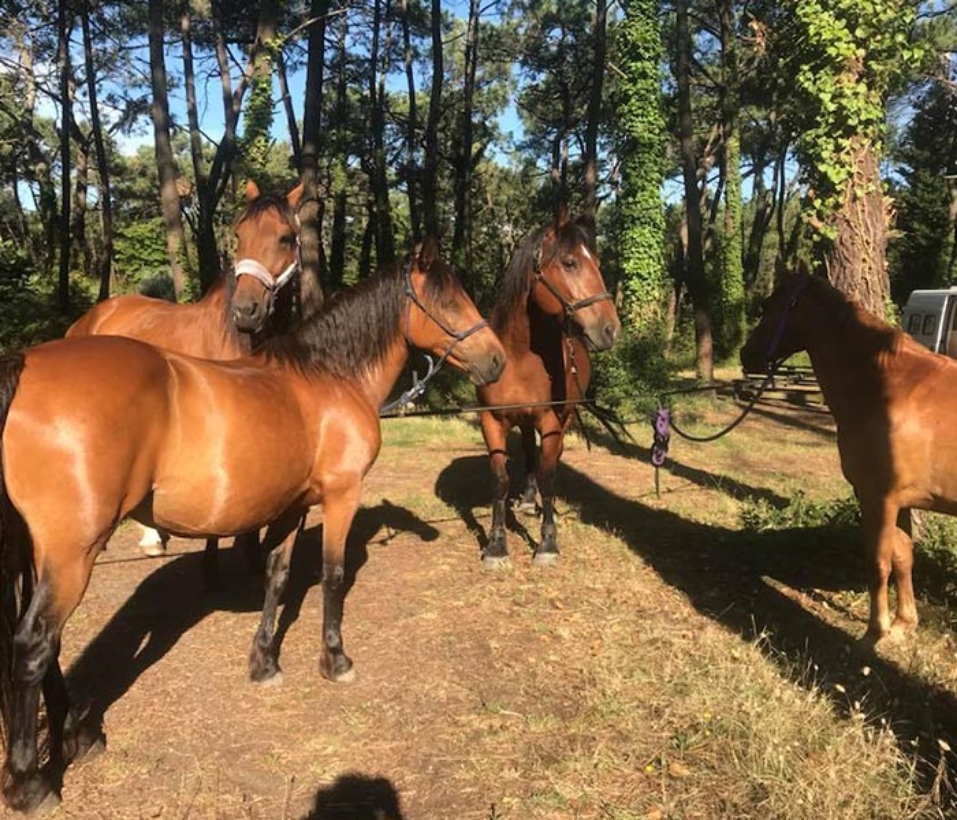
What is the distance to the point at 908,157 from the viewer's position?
33.5 meters

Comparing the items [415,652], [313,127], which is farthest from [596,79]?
[415,652]

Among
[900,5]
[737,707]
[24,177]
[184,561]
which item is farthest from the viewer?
[24,177]

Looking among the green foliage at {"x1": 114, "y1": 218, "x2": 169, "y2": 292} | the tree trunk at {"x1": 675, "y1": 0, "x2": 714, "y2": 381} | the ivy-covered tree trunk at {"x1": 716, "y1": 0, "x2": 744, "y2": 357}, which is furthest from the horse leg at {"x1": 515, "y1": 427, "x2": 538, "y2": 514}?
the green foliage at {"x1": 114, "y1": 218, "x2": 169, "y2": 292}

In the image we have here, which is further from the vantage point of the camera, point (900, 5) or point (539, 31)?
point (539, 31)

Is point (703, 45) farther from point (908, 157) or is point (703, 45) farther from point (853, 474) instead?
point (853, 474)

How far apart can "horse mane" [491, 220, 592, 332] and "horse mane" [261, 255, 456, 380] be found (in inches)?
61.4

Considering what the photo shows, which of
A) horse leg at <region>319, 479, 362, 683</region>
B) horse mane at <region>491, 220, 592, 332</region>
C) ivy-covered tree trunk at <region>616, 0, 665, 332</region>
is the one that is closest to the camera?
horse leg at <region>319, 479, 362, 683</region>

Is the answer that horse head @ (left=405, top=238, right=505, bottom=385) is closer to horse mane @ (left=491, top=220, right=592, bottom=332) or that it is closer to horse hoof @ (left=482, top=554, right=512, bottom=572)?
horse mane @ (left=491, top=220, right=592, bottom=332)

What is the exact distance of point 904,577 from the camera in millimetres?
4500

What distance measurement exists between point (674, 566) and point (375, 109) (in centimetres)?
2265

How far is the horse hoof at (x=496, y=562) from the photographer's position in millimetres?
5973

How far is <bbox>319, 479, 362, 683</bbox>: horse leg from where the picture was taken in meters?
3.97

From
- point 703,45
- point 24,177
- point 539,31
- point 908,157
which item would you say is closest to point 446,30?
point 539,31

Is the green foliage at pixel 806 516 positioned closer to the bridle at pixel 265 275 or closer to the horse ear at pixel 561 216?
the horse ear at pixel 561 216
